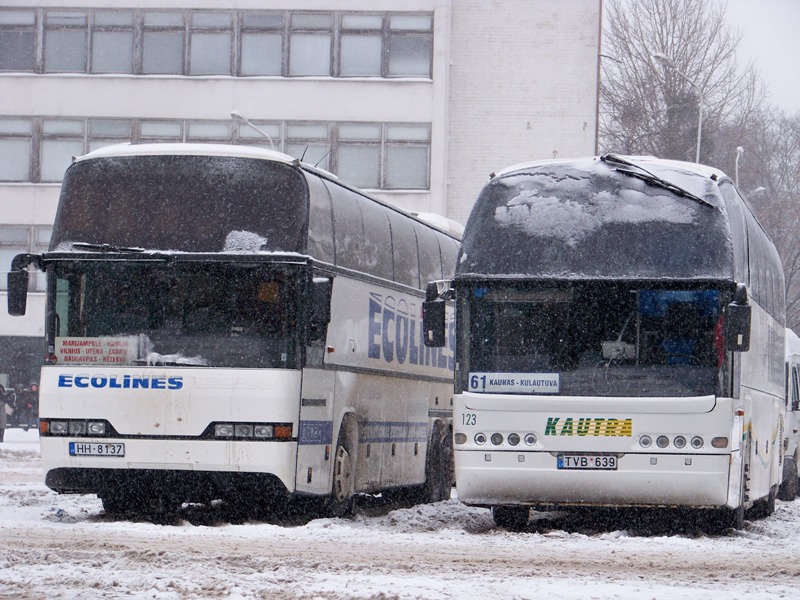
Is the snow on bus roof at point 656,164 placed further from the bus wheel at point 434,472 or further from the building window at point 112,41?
the building window at point 112,41

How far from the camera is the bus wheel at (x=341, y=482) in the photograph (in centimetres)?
1733

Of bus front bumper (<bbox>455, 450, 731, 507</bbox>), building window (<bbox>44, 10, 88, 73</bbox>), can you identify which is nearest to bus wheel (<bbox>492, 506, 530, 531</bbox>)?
bus front bumper (<bbox>455, 450, 731, 507</bbox>)

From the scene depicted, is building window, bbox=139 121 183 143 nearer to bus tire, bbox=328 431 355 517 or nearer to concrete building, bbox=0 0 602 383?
concrete building, bbox=0 0 602 383

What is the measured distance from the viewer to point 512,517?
663 inches

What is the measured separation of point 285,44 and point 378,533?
117ft

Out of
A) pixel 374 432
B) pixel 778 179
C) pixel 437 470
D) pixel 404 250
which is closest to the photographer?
pixel 374 432

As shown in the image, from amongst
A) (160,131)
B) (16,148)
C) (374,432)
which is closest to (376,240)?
(374,432)

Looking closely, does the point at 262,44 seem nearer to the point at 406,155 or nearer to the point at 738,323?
the point at 406,155

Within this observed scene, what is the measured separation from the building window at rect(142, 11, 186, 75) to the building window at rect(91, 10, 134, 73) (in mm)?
503

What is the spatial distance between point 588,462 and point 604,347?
1131mm

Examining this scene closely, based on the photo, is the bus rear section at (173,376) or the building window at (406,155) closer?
the bus rear section at (173,376)

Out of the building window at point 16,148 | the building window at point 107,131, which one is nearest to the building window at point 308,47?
the building window at point 107,131

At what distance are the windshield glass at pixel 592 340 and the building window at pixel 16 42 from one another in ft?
123

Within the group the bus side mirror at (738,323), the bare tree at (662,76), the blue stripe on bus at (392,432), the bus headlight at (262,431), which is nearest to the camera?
the bus side mirror at (738,323)
